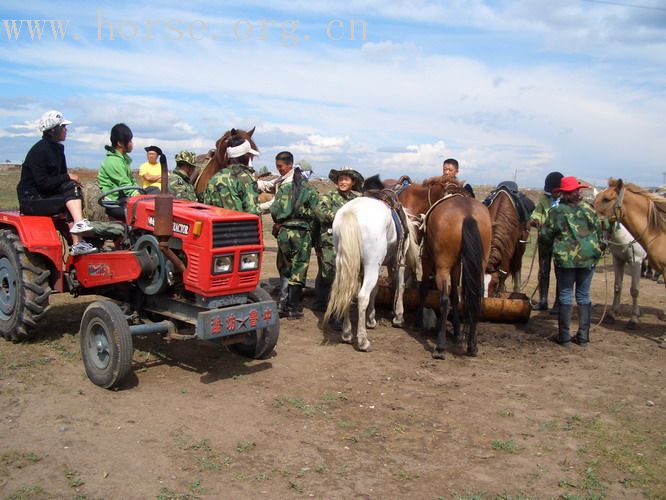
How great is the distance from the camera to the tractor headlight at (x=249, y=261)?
5047 millimetres

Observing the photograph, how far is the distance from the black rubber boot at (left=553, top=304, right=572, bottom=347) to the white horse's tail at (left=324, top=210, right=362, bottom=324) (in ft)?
8.76

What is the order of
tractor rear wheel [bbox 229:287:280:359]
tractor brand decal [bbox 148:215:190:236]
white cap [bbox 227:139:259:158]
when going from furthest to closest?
1. white cap [bbox 227:139:259:158]
2. tractor rear wheel [bbox 229:287:280:359]
3. tractor brand decal [bbox 148:215:190:236]

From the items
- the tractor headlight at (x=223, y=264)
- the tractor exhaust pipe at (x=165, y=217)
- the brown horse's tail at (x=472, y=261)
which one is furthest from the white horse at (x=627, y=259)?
the tractor exhaust pipe at (x=165, y=217)

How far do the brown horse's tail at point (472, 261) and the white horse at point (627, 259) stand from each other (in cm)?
294

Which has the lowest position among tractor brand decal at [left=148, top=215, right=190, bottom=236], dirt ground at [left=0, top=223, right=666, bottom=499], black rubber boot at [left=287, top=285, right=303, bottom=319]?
dirt ground at [left=0, top=223, right=666, bottom=499]

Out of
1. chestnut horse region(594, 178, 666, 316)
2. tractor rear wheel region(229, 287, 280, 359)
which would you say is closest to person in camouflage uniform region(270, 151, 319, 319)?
tractor rear wheel region(229, 287, 280, 359)

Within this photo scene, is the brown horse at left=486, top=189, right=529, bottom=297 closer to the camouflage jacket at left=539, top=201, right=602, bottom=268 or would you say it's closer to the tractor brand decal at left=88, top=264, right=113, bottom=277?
the camouflage jacket at left=539, top=201, right=602, bottom=268

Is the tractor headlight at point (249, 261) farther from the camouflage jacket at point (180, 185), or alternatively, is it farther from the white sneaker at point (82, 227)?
the camouflage jacket at point (180, 185)

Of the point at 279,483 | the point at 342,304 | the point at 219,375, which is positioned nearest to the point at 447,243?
the point at 342,304

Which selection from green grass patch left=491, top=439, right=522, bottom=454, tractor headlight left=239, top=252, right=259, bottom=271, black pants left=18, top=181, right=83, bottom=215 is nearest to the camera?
green grass patch left=491, top=439, right=522, bottom=454

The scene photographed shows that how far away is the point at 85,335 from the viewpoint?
17.1ft

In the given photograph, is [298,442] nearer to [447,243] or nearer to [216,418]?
[216,418]

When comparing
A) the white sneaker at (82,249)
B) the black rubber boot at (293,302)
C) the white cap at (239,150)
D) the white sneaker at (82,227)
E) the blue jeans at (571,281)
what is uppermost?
the white cap at (239,150)

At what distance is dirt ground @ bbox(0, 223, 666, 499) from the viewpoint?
12.2ft
